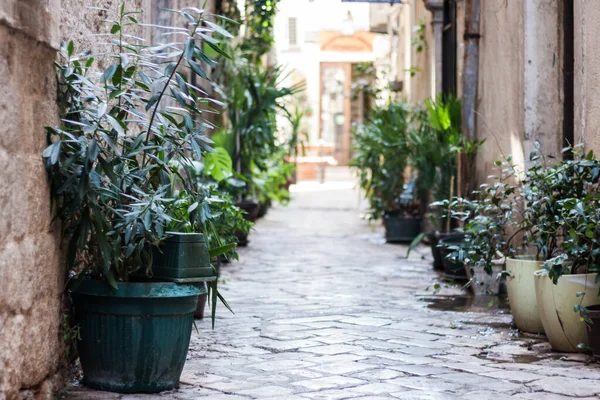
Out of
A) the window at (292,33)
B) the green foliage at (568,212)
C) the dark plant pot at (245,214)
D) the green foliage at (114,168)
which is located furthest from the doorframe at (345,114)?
the green foliage at (114,168)

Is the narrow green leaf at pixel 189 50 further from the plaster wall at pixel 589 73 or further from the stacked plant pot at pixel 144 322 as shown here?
the plaster wall at pixel 589 73

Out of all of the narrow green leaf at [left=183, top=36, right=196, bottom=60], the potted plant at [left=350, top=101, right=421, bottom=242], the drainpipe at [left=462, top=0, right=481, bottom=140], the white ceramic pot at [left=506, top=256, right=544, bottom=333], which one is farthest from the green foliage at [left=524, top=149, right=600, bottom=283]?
the potted plant at [left=350, top=101, right=421, bottom=242]

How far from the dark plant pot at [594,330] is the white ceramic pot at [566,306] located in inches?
4.0

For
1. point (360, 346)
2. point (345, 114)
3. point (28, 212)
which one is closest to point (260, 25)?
point (360, 346)

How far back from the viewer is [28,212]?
406 cm

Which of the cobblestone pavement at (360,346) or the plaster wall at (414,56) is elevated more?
the plaster wall at (414,56)

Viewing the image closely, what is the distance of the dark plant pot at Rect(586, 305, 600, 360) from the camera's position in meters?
5.25

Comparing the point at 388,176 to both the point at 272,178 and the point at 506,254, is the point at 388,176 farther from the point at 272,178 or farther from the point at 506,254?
the point at 506,254

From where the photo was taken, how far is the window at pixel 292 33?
142 feet

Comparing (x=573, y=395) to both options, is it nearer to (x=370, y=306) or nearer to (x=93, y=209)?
(x=93, y=209)

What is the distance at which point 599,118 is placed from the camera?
6156mm

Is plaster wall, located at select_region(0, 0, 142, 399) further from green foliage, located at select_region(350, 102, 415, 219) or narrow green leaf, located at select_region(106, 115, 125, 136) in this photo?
green foliage, located at select_region(350, 102, 415, 219)

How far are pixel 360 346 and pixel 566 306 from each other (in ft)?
3.97

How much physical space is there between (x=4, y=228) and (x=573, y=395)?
8.76 feet
